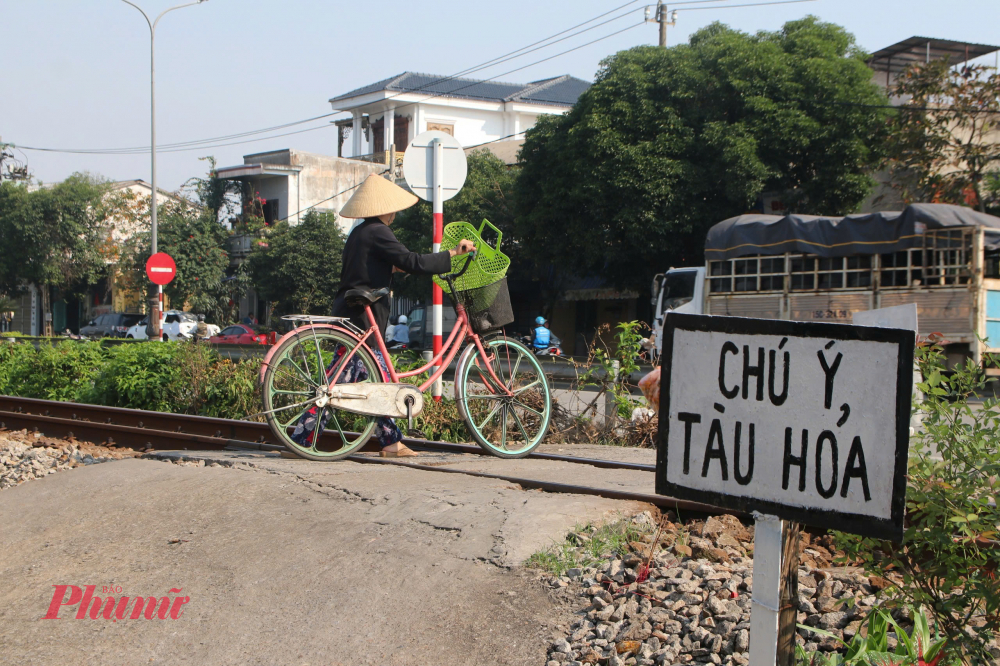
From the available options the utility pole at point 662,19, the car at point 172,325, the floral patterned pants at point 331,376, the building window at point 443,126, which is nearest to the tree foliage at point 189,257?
the car at point 172,325

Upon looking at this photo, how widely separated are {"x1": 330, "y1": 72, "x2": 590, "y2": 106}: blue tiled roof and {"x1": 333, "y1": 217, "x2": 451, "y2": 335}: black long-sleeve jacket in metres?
46.5

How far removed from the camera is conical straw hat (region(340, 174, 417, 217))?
6500mm

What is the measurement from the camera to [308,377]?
5.96 metres

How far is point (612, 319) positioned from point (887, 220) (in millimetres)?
17622

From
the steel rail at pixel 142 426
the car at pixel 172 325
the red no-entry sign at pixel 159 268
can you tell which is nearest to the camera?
the steel rail at pixel 142 426

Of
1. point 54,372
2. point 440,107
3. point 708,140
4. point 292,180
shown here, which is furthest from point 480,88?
point 54,372

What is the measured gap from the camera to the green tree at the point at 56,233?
142ft

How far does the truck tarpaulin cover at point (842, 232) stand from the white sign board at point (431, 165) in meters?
9.88

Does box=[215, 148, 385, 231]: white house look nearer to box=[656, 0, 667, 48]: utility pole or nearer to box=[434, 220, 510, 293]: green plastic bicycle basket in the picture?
box=[656, 0, 667, 48]: utility pole

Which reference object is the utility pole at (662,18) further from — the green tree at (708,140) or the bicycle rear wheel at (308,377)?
the bicycle rear wheel at (308,377)

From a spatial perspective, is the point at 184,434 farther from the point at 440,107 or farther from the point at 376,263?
the point at 440,107

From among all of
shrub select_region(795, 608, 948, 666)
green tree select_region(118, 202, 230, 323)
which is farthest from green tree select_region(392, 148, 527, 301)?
shrub select_region(795, 608, 948, 666)

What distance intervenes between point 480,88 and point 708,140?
32.9m

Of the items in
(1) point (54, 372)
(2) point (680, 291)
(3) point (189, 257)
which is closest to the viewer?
(1) point (54, 372)
